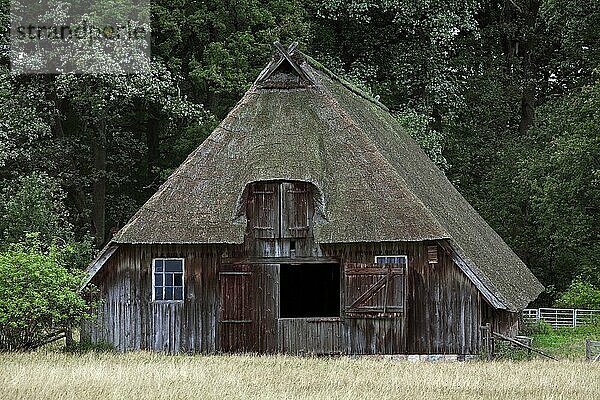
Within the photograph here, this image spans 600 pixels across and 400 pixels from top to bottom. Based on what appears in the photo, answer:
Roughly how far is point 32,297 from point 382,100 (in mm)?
21099

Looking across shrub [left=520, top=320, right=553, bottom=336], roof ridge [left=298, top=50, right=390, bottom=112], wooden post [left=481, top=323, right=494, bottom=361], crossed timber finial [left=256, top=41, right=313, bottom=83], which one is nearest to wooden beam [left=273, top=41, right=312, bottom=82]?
crossed timber finial [left=256, top=41, right=313, bottom=83]

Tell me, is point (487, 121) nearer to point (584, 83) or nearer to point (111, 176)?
point (584, 83)

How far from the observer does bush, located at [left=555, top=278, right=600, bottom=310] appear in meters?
37.7

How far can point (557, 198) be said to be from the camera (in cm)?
3788

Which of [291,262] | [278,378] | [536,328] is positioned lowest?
[536,328]

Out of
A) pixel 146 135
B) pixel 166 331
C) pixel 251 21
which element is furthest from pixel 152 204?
pixel 146 135

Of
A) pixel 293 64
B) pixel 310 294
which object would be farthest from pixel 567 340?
pixel 293 64

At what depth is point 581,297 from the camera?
38000 mm

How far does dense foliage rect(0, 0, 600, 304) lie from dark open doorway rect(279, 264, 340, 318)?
6545 millimetres

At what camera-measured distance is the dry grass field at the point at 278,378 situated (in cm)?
1830

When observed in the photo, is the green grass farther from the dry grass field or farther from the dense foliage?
the dense foliage

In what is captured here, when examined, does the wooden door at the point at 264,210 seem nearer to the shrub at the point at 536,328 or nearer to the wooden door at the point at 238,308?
the wooden door at the point at 238,308

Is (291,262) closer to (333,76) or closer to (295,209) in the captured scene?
(295,209)

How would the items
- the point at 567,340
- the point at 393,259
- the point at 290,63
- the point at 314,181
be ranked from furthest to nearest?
the point at 567,340, the point at 290,63, the point at 393,259, the point at 314,181
